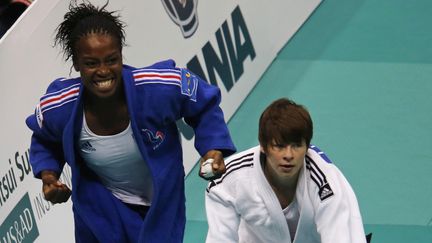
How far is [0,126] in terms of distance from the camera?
568 centimetres

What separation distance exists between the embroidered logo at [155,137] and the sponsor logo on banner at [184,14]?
2595mm

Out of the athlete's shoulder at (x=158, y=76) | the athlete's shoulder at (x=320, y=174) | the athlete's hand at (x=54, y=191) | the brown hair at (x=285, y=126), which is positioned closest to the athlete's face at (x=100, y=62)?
the athlete's shoulder at (x=158, y=76)

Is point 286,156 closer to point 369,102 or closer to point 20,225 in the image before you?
point 20,225

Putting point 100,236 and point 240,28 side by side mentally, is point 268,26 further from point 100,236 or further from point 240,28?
point 100,236

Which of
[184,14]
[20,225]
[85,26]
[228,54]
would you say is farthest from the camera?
[228,54]

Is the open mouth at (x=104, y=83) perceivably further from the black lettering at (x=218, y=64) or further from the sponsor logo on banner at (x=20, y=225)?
the black lettering at (x=218, y=64)

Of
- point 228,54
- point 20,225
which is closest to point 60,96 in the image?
point 20,225

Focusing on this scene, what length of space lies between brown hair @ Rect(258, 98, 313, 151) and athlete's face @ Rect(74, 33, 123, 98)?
74 centimetres

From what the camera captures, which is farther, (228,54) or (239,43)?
(239,43)

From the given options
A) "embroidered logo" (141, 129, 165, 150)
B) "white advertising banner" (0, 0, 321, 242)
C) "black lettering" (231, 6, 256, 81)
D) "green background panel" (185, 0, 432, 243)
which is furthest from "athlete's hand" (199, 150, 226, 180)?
"black lettering" (231, 6, 256, 81)

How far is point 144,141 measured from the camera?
14.1 ft

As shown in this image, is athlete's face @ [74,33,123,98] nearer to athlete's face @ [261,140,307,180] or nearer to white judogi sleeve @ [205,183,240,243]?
athlete's face @ [261,140,307,180]

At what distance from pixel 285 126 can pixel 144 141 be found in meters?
0.63

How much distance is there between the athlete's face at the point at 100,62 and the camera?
4141 millimetres
